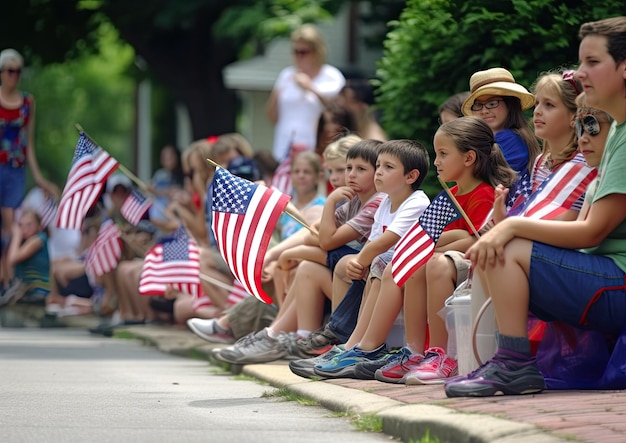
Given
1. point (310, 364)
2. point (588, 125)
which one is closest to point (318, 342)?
point (310, 364)

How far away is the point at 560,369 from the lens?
6.99 metres

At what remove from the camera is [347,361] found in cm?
841

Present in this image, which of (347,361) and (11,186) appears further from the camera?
(11,186)

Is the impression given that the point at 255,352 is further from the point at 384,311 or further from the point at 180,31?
the point at 180,31

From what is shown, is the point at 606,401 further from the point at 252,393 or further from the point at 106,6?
the point at 106,6

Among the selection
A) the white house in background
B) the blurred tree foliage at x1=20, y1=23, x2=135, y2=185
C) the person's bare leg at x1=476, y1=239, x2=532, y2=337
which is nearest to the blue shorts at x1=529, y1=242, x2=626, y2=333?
the person's bare leg at x1=476, y1=239, x2=532, y2=337

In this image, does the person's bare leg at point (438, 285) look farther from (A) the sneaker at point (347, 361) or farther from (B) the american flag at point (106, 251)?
(B) the american flag at point (106, 251)

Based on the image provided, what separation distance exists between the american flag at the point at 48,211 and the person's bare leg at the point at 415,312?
10185 mm

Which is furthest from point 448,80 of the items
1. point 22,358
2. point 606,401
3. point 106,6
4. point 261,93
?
point 261,93

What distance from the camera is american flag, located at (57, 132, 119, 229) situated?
1294 cm

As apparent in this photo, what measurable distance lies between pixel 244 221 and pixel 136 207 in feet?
18.0

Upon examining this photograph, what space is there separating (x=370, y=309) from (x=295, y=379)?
677 mm

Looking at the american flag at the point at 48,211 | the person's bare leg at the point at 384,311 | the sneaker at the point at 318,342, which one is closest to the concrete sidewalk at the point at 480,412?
the person's bare leg at the point at 384,311

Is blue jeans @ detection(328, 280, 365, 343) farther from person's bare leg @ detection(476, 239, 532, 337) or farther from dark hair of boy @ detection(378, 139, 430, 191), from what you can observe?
person's bare leg @ detection(476, 239, 532, 337)
